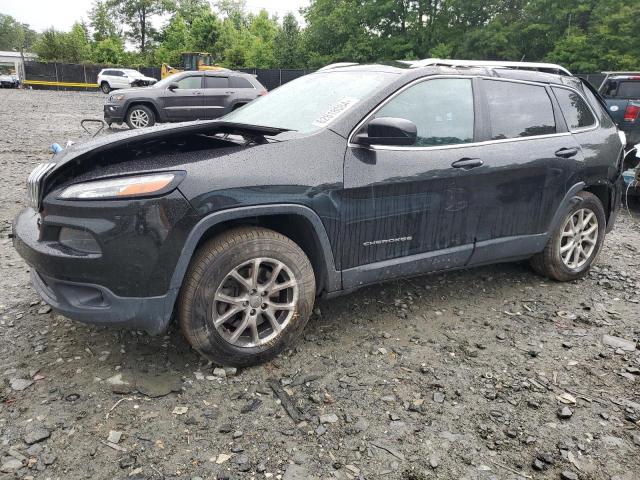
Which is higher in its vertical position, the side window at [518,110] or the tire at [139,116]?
the side window at [518,110]

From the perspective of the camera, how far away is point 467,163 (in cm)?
332

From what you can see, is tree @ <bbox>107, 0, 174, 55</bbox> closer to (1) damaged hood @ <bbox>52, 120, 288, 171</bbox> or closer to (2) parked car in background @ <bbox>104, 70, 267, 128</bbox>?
(2) parked car in background @ <bbox>104, 70, 267, 128</bbox>

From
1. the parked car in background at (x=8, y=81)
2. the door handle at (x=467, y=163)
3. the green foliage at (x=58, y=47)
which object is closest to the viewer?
the door handle at (x=467, y=163)

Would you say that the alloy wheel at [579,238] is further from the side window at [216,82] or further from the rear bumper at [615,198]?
the side window at [216,82]

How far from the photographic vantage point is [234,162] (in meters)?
2.64

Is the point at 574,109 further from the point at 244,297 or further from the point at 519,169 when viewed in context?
the point at 244,297

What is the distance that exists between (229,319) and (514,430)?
5.11 feet

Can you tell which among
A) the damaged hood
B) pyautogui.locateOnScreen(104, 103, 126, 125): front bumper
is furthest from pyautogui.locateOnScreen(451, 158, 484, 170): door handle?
pyautogui.locateOnScreen(104, 103, 126, 125): front bumper

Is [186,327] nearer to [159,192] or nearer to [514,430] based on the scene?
[159,192]

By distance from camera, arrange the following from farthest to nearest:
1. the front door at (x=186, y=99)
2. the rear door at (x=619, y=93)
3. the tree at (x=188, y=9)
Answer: the tree at (x=188, y=9) < the front door at (x=186, y=99) < the rear door at (x=619, y=93)

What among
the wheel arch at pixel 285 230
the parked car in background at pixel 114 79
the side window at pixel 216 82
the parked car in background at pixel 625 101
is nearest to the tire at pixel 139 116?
the side window at pixel 216 82

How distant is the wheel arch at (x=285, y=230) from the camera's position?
99.0 inches

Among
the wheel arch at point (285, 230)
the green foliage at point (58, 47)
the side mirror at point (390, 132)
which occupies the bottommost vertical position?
the wheel arch at point (285, 230)

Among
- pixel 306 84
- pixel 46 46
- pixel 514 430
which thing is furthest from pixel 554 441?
pixel 46 46
